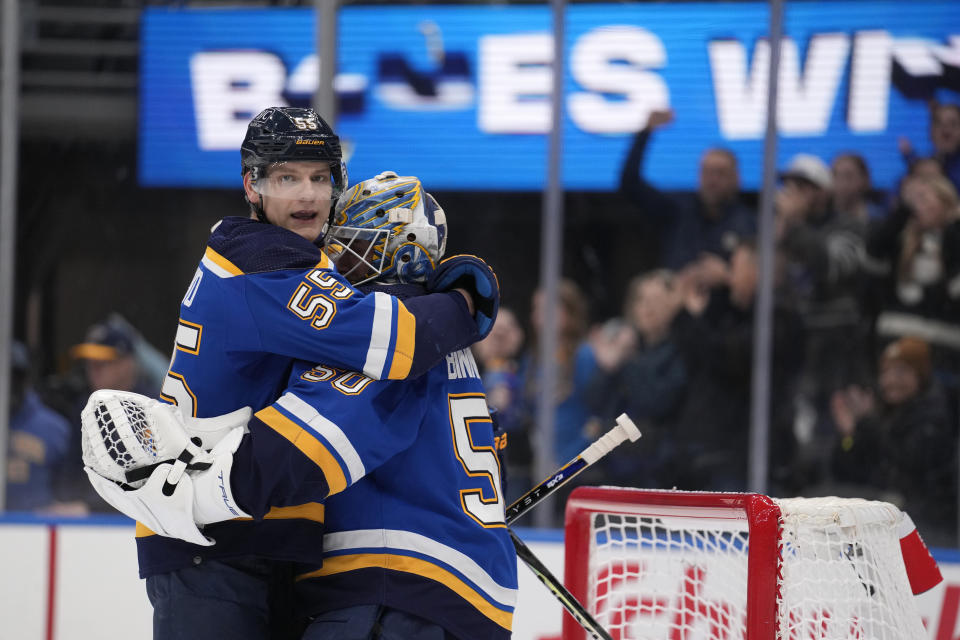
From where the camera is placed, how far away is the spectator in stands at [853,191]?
4.63m

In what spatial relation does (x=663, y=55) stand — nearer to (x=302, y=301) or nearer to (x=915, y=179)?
(x=915, y=179)

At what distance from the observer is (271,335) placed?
55.4 inches

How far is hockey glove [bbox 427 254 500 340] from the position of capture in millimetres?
1562

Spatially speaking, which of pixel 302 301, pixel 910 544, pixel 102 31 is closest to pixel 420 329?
pixel 302 301

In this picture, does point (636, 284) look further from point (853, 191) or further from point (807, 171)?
point (853, 191)

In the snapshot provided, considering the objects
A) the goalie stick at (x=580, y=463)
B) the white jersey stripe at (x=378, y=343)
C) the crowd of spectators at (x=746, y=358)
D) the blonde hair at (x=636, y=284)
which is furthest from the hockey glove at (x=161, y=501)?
the blonde hair at (x=636, y=284)

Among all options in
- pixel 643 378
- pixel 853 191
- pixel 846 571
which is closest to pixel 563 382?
pixel 643 378

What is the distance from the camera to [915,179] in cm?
458

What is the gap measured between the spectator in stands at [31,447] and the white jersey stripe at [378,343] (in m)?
3.46

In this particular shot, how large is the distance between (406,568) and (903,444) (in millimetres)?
3421

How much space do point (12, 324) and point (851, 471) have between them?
3.48 m

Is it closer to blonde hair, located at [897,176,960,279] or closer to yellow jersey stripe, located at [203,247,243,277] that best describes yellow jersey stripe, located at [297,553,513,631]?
yellow jersey stripe, located at [203,247,243,277]

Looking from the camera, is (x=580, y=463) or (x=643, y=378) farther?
(x=643, y=378)

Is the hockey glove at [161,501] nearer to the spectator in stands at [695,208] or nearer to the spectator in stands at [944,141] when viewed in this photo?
the spectator in stands at [695,208]
